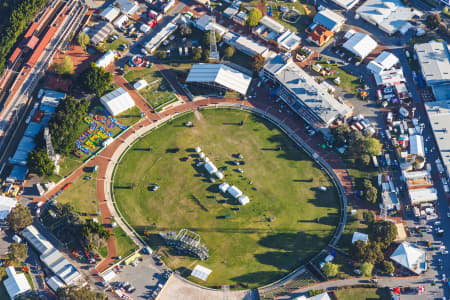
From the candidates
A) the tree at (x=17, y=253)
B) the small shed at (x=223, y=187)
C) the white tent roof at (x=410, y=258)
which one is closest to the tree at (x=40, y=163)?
the tree at (x=17, y=253)

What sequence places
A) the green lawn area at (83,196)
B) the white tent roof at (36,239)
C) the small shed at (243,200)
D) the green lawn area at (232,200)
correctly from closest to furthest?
the white tent roof at (36,239), the green lawn area at (232,200), the green lawn area at (83,196), the small shed at (243,200)

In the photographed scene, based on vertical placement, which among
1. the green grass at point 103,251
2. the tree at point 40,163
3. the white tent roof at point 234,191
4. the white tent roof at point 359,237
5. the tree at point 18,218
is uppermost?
the tree at point 40,163

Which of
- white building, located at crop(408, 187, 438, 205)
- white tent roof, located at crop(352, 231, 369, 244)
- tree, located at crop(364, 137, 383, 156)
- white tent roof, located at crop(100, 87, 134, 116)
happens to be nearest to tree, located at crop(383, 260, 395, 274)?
white tent roof, located at crop(352, 231, 369, 244)

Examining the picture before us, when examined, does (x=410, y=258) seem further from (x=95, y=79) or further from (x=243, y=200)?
(x=95, y=79)

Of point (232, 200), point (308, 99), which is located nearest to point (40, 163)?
point (232, 200)

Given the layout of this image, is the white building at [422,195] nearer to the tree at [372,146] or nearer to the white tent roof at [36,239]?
the tree at [372,146]

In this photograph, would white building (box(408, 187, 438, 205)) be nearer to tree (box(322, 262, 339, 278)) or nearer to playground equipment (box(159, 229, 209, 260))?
tree (box(322, 262, 339, 278))

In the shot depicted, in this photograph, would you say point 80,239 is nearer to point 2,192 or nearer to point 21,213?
point 21,213
